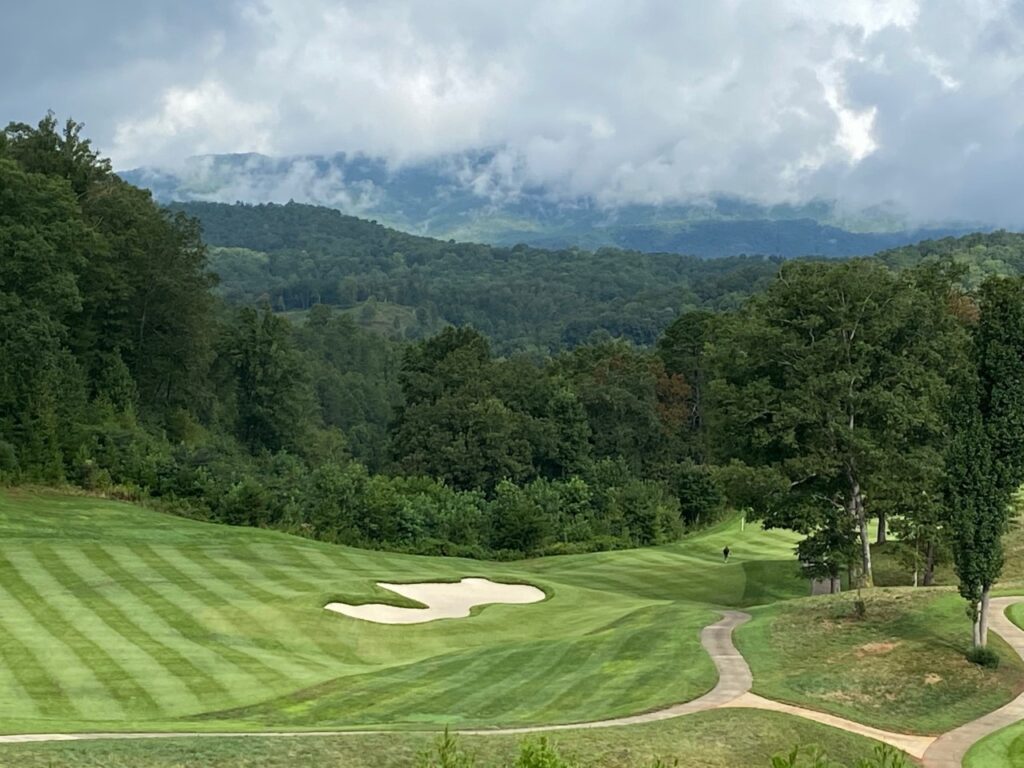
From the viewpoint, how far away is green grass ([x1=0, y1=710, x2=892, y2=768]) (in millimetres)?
14102

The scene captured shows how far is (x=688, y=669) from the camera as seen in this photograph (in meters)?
23.7

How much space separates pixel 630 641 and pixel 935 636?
24.5 ft

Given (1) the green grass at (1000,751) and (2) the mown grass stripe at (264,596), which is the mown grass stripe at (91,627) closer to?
(2) the mown grass stripe at (264,596)

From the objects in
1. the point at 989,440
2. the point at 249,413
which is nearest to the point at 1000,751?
the point at 989,440

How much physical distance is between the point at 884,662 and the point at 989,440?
17.9ft

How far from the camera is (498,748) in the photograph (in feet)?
52.2

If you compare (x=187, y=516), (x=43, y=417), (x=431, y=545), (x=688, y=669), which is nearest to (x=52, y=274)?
(x=43, y=417)

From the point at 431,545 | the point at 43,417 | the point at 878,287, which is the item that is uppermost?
the point at 878,287

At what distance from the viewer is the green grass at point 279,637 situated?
66.1 ft

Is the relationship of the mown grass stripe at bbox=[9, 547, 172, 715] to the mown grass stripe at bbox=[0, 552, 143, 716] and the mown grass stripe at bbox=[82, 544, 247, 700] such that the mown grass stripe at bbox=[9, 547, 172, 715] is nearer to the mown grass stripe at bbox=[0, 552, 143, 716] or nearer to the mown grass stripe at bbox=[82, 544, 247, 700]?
the mown grass stripe at bbox=[0, 552, 143, 716]

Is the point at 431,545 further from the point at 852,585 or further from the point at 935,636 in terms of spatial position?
the point at 935,636

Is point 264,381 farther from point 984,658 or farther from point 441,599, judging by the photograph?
point 984,658

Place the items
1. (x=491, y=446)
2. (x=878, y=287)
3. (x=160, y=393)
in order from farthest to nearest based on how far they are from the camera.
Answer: (x=491, y=446) → (x=160, y=393) → (x=878, y=287)

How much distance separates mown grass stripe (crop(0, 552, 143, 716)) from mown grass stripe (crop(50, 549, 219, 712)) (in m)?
0.58
